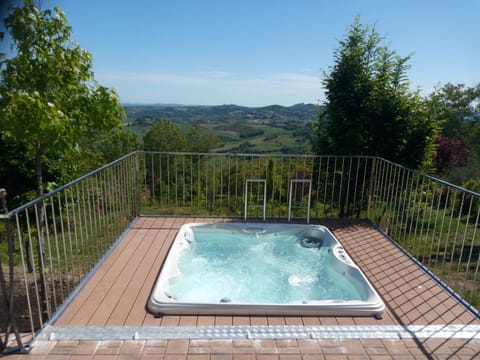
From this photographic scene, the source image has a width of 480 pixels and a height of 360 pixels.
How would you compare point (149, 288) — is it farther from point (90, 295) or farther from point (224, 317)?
point (224, 317)

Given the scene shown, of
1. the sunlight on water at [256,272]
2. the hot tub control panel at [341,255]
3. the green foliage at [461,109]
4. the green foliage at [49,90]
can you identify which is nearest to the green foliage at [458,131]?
the green foliage at [461,109]

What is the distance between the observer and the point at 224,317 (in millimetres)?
2570

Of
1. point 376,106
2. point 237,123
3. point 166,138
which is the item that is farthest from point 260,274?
point 237,123

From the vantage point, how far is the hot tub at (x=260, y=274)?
2629 millimetres

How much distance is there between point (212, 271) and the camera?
3891mm

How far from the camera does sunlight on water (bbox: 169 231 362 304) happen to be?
3326 millimetres

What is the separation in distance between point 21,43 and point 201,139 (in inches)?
1141

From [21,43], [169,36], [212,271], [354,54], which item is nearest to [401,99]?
[354,54]

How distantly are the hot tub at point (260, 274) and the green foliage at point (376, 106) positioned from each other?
2.04 m

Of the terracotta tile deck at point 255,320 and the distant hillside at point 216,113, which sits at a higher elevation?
the distant hillside at point 216,113

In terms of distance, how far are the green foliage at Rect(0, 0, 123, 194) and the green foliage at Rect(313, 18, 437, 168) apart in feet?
12.5

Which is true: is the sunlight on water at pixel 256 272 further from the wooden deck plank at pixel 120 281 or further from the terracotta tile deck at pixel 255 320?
the wooden deck plank at pixel 120 281

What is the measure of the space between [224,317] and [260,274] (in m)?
1.34

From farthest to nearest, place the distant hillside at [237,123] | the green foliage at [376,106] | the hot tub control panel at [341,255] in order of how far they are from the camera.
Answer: the distant hillside at [237,123], the green foliage at [376,106], the hot tub control panel at [341,255]
